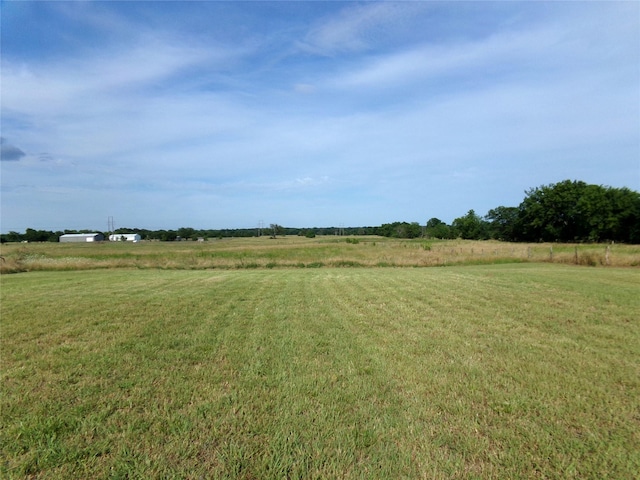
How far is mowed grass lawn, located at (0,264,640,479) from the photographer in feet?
9.23

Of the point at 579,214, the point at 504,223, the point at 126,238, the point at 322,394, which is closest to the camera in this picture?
the point at 322,394

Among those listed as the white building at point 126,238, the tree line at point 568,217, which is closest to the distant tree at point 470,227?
the tree line at point 568,217

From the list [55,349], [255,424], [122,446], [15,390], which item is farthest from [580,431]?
[55,349]

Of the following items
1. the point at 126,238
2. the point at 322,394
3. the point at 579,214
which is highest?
the point at 579,214

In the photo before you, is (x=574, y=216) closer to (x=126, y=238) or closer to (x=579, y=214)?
(x=579, y=214)

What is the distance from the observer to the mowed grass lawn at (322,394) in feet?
9.23

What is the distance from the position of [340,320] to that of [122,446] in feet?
16.2

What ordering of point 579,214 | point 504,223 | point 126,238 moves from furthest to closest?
point 126,238, point 504,223, point 579,214

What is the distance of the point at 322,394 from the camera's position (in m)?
3.91

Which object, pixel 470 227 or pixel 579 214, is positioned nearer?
pixel 579 214

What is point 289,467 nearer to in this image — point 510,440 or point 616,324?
point 510,440

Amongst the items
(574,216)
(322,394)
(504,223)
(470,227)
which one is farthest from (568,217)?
(322,394)

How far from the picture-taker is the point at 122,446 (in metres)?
2.99

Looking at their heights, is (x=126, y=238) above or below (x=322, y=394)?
above
